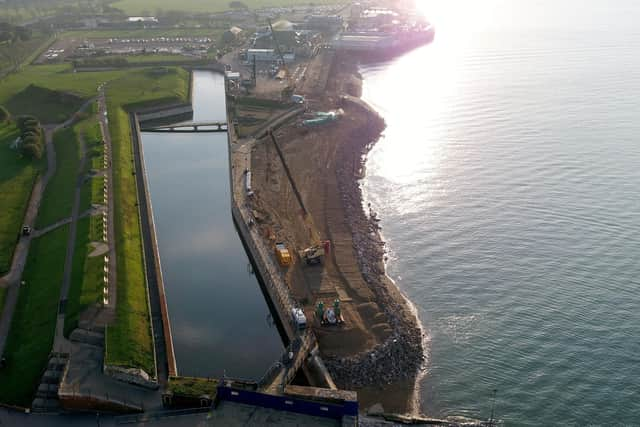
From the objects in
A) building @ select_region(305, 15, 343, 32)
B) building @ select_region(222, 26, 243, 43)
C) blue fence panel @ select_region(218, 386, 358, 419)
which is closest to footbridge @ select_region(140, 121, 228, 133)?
building @ select_region(222, 26, 243, 43)

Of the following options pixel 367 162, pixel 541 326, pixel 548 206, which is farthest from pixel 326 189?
pixel 541 326

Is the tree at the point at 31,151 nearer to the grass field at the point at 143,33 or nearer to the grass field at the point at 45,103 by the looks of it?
the grass field at the point at 45,103

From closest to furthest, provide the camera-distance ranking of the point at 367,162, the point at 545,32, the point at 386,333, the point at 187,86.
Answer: the point at 386,333, the point at 367,162, the point at 187,86, the point at 545,32

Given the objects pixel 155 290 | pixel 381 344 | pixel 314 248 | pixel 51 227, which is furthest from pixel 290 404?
pixel 51 227

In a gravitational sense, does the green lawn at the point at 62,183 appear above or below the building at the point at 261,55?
below

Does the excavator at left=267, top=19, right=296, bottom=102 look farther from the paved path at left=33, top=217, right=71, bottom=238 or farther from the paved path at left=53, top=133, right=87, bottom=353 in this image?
the paved path at left=33, top=217, right=71, bottom=238

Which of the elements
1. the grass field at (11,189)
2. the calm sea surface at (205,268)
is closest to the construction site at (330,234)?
the calm sea surface at (205,268)

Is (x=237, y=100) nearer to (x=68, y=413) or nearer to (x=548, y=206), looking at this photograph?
(x=548, y=206)
